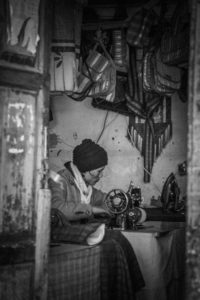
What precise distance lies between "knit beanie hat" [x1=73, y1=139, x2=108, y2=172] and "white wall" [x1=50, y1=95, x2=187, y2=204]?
1494 millimetres

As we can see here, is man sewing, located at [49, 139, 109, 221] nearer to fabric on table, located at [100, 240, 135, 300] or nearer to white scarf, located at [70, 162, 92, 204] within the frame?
white scarf, located at [70, 162, 92, 204]

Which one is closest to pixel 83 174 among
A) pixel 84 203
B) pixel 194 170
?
pixel 84 203

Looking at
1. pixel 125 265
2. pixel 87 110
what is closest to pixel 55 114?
pixel 87 110

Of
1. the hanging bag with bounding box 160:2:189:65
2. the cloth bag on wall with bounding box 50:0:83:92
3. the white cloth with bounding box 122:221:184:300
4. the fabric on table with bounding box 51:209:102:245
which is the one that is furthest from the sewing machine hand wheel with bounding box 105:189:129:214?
the hanging bag with bounding box 160:2:189:65

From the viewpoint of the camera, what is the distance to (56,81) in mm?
6223

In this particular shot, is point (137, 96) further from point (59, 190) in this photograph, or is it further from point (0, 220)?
point (0, 220)

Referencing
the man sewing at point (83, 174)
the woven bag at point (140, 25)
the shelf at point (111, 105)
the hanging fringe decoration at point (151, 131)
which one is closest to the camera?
the woven bag at point (140, 25)

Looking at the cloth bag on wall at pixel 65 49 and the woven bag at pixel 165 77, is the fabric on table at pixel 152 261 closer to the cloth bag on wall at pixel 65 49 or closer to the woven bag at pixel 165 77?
the cloth bag on wall at pixel 65 49

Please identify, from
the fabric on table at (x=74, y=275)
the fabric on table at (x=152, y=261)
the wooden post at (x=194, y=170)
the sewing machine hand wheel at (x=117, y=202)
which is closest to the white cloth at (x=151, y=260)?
the fabric on table at (x=152, y=261)

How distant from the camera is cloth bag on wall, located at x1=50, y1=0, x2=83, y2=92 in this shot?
608cm

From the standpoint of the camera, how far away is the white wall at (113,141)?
826cm

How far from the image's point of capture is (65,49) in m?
6.17

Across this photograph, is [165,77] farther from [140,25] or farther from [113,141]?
[113,141]

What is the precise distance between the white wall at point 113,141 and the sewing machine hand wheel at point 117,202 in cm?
188
